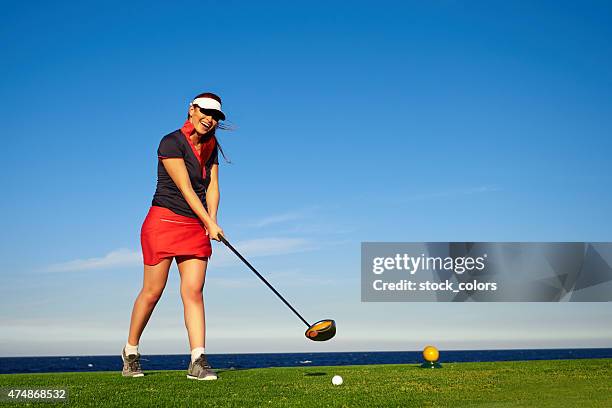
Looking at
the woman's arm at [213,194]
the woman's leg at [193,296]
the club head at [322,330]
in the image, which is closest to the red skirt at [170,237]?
the woman's leg at [193,296]

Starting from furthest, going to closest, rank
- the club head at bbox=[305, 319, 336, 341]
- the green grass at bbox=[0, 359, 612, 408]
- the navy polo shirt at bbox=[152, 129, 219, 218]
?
the club head at bbox=[305, 319, 336, 341] → the navy polo shirt at bbox=[152, 129, 219, 218] → the green grass at bbox=[0, 359, 612, 408]

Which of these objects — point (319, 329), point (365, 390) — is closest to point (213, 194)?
point (319, 329)

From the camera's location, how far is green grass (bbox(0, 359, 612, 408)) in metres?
4.50

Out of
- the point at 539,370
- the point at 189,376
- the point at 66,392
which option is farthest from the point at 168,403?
the point at 539,370

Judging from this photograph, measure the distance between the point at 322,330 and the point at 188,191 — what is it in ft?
6.49

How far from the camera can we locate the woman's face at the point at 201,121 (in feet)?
21.2

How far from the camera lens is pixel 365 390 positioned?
17.4 feet

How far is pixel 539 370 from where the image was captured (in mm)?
7656

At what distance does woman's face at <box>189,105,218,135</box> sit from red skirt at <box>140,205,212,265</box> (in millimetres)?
862

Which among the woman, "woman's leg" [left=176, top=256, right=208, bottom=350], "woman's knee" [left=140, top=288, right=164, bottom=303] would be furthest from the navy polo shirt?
"woman's knee" [left=140, top=288, right=164, bottom=303]

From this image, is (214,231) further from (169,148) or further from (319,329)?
(319,329)

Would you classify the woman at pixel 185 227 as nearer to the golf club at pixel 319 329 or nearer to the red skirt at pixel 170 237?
the red skirt at pixel 170 237

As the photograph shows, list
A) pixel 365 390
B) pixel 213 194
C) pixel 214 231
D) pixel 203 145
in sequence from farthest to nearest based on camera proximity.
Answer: pixel 213 194
pixel 203 145
pixel 214 231
pixel 365 390

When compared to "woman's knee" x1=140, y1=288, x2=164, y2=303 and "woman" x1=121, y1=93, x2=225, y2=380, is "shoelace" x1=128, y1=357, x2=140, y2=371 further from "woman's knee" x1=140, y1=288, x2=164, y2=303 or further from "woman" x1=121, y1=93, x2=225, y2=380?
"woman's knee" x1=140, y1=288, x2=164, y2=303
